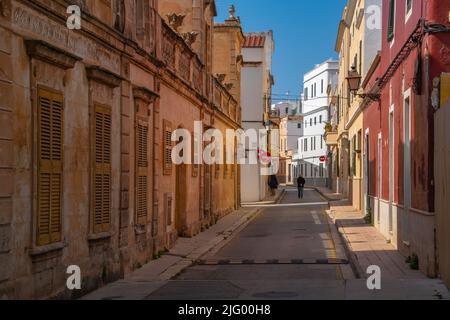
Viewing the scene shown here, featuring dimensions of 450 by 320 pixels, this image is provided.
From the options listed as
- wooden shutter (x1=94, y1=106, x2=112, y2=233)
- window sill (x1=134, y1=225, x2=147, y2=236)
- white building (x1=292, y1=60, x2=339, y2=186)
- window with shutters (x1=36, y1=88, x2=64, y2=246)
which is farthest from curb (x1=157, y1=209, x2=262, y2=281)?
white building (x1=292, y1=60, x2=339, y2=186)

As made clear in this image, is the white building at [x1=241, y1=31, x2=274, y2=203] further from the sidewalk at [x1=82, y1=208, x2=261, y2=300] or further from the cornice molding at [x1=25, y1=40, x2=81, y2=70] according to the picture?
the cornice molding at [x1=25, y1=40, x2=81, y2=70]

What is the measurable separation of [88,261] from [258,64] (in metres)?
34.9

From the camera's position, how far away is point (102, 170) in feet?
37.6

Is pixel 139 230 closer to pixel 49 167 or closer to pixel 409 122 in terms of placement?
pixel 49 167

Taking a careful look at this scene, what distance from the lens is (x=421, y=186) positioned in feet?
40.5

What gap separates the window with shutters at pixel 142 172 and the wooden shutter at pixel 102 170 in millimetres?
2031

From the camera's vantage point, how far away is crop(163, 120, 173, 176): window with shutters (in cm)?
1689

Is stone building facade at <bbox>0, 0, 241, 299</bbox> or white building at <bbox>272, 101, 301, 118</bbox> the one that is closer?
stone building facade at <bbox>0, 0, 241, 299</bbox>

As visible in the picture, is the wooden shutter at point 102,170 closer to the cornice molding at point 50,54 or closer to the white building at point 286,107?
the cornice molding at point 50,54

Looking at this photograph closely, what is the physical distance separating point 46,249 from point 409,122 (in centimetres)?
817

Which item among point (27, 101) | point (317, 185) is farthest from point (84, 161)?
point (317, 185)

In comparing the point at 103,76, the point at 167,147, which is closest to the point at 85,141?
the point at 103,76

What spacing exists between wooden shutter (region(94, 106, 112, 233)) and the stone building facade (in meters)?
0.02
